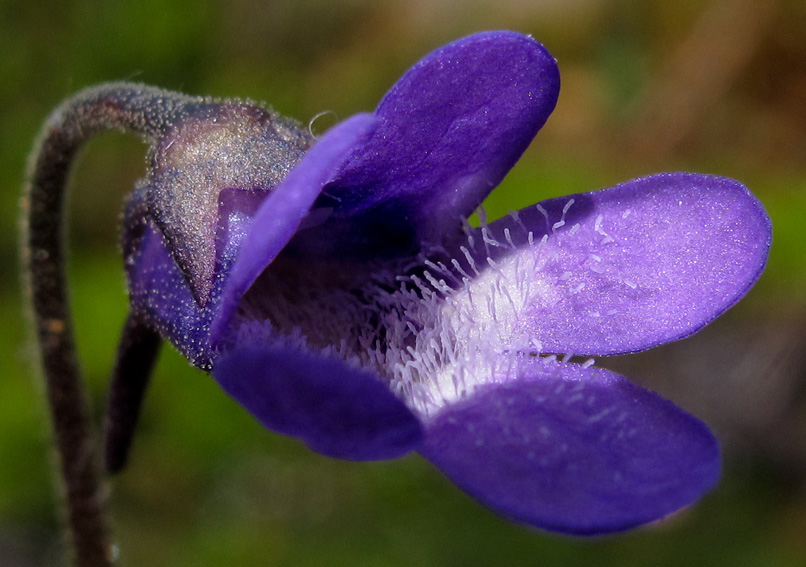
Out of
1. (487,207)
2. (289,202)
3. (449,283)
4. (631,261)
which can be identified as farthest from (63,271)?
(487,207)

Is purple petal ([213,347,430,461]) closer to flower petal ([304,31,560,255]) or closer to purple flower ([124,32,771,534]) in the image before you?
purple flower ([124,32,771,534])

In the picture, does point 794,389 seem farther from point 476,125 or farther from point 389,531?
point 476,125

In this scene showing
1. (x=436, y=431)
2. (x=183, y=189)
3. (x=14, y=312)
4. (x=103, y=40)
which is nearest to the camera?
(x=436, y=431)

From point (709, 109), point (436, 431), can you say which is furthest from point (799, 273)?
point (436, 431)

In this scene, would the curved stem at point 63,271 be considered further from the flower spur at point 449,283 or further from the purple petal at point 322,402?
the purple petal at point 322,402

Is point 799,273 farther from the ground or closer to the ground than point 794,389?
farther from the ground

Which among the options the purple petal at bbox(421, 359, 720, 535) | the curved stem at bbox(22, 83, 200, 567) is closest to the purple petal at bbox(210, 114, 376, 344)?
the purple petal at bbox(421, 359, 720, 535)

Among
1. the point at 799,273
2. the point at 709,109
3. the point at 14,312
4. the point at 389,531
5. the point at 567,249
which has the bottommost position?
the point at 389,531

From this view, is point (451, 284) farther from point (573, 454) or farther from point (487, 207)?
point (487, 207)

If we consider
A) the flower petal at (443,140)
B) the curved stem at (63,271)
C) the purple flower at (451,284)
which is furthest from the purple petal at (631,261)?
the curved stem at (63,271)
